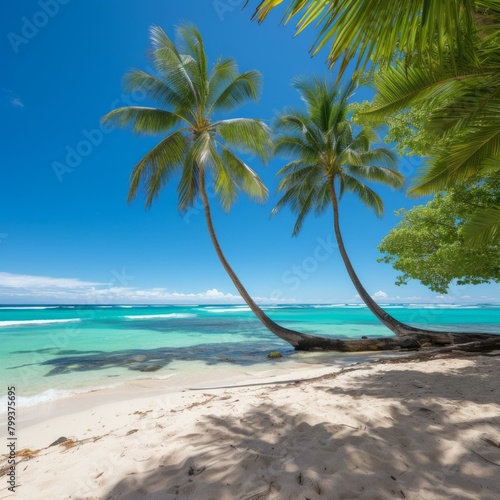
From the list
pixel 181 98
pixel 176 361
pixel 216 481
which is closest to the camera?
pixel 216 481

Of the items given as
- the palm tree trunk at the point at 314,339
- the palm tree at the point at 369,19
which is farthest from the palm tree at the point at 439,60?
the palm tree trunk at the point at 314,339

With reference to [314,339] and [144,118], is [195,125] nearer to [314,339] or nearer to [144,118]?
[144,118]

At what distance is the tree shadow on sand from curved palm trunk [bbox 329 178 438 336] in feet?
27.4

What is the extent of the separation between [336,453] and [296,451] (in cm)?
31

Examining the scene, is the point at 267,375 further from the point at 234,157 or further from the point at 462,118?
the point at 234,157

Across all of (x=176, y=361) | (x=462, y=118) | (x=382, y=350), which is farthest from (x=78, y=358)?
(x=462, y=118)

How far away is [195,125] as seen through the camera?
11.5m

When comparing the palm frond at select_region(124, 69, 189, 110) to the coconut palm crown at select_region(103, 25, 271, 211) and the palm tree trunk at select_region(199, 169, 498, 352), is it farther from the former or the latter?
the palm tree trunk at select_region(199, 169, 498, 352)

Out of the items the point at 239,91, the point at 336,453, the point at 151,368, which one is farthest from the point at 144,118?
the point at 336,453

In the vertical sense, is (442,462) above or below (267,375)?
above

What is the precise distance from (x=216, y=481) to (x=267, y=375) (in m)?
5.97

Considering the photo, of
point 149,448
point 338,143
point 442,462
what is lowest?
point 149,448

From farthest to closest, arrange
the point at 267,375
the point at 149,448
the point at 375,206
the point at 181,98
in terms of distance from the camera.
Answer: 1. the point at 375,206
2. the point at 181,98
3. the point at 267,375
4. the point at 149,448

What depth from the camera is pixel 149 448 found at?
2.54 metres
